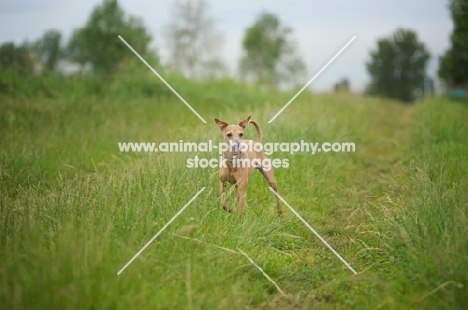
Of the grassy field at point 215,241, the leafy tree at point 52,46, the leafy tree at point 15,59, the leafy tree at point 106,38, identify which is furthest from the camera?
the leafy tree at point 106,38

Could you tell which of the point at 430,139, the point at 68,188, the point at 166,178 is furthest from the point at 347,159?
the point at 68,188

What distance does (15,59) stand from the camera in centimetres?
1366

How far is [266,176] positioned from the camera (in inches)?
226

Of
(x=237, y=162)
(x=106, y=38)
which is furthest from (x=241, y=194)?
(x=106, y=38)

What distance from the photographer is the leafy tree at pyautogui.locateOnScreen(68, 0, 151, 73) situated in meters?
23.7

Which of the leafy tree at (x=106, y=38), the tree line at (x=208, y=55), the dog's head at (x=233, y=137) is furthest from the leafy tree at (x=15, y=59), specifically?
the dog's head at (x=233, y=137)

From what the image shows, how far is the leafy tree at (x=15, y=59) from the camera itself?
520 inches

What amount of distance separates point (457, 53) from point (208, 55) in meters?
13.9

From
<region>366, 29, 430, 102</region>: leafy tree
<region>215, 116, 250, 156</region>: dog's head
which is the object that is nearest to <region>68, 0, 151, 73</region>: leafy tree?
<region>215, 116, 250, 156</region>: dog's head

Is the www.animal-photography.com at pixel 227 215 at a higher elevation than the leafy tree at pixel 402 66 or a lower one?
lower

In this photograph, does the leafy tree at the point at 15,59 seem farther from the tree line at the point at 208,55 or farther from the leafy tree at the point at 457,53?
the leafy tree at the point at 457,53

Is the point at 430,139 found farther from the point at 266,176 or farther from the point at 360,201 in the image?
the point at 266,176

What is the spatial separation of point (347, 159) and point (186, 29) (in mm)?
21899

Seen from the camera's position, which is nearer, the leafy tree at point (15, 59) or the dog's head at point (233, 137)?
the dog's head at point (233, 137)
